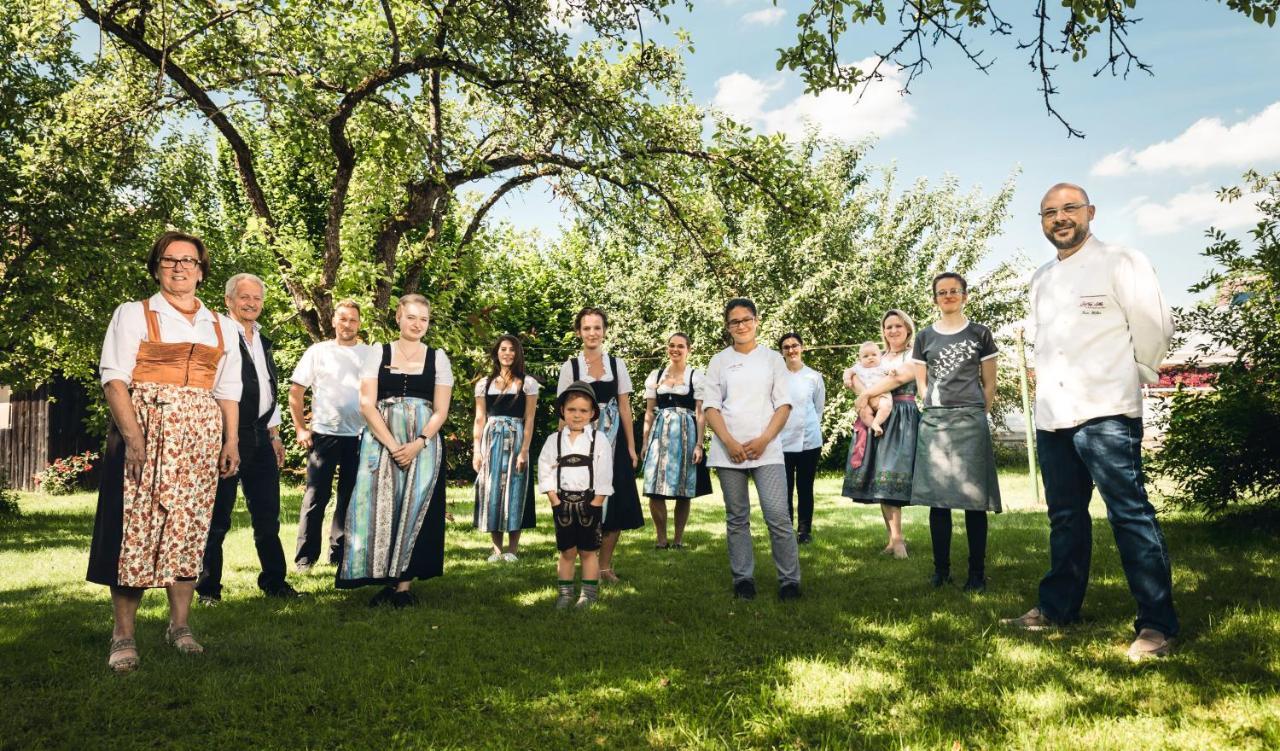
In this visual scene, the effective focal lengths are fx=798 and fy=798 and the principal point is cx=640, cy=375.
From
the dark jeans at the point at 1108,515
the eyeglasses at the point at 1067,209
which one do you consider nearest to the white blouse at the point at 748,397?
the dark jeans at the point at 1108,515

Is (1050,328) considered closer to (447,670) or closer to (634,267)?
(447,670)

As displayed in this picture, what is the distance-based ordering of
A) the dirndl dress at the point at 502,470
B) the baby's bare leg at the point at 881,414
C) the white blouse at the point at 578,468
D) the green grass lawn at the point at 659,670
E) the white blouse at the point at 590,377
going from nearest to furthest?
the green grass lawn at the point at 659,670
the white blouse at the point at 578,468
the white blouse at the point at 590,377
the dirndl dress at the point at 502,470
the baby's bare leg at the point at 881,414

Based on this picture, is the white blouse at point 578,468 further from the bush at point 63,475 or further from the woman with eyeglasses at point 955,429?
the bush at point 63,475

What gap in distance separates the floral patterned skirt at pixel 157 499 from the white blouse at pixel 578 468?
195 centimetres

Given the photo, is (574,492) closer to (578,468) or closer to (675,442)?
(578,468)

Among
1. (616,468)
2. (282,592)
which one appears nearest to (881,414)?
(616,468)

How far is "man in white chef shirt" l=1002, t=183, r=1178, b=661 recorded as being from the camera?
3666 millimetres

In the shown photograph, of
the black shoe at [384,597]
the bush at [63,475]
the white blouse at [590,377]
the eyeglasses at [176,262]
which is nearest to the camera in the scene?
the eyeglasses at [176,262]

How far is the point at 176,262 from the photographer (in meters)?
3.84

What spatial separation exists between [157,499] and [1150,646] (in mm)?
4566

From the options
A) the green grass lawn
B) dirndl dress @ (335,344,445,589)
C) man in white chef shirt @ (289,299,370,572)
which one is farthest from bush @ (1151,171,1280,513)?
man in white chef shirt @ (289,299,370,572)

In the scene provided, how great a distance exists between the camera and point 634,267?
22531 mm

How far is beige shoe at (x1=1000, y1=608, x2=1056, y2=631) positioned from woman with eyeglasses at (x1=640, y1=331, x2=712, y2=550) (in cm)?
Answer: 342

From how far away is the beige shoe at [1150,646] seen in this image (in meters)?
3.50
